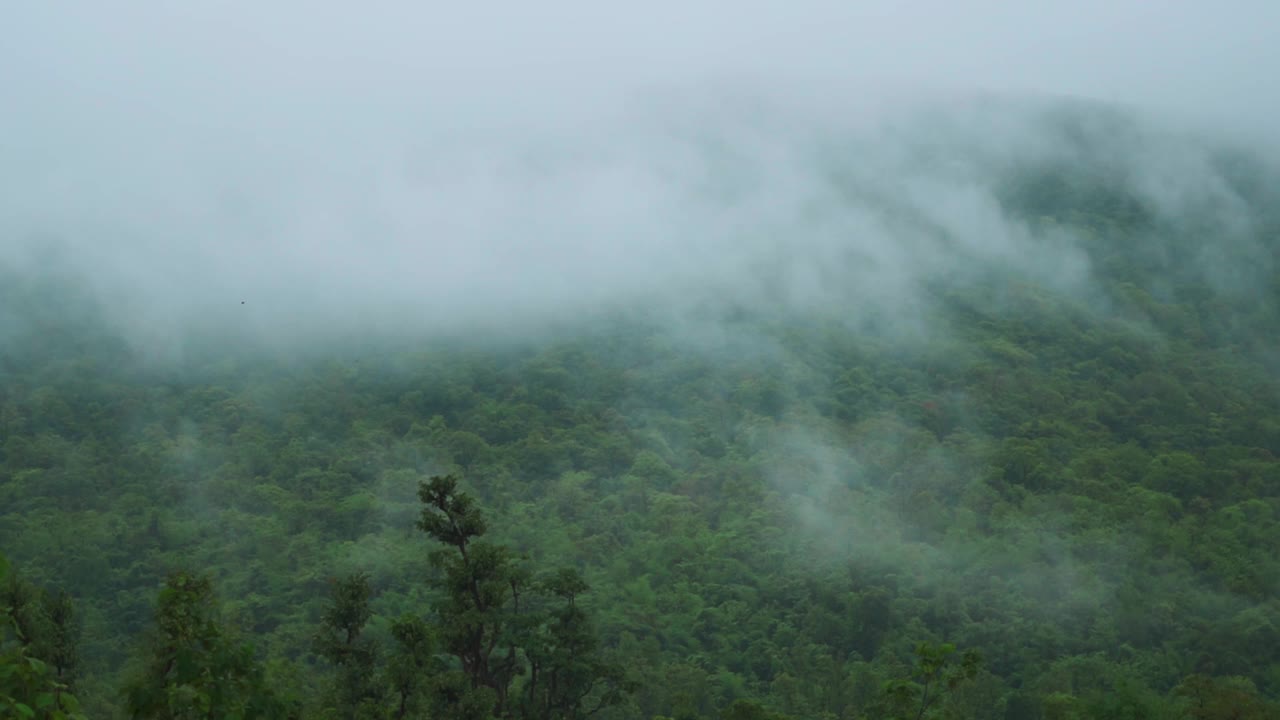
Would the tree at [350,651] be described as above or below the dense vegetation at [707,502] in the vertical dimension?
below

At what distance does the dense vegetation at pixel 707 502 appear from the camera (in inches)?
1315

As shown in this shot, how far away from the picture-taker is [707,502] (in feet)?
211

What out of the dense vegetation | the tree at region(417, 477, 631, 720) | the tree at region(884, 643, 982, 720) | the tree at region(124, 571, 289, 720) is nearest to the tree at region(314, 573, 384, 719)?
the dense vegetation

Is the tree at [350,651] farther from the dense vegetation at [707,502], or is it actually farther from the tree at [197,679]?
the tree at [197,679]

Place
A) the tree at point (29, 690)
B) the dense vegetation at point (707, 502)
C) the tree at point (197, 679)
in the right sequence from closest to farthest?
the tree at point (29, 690), the tree at point (197, 679), the dense vegetation at point (707, 502)

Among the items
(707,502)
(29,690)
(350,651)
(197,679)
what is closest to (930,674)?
(197,679)

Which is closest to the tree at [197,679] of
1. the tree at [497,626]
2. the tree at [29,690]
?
the tree at [29,690]

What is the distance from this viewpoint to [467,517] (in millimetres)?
14258

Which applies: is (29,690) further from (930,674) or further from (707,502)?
(707,502)

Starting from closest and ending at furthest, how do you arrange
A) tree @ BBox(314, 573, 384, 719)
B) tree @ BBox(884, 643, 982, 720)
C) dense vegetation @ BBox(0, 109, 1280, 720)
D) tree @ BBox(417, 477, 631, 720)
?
tree @ BBox(884, 643, 982, 720), tree @ BBox(314, 573, 384, 719), tree @ BBox(417, 477, 631, 720), dense vegetation @ BBox(0, 109, 1280, 720)

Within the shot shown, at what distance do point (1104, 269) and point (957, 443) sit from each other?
147 ft

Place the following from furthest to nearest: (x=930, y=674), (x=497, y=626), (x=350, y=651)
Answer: (x=497, y=626), (x=350, y=651), (x=930, y=674)

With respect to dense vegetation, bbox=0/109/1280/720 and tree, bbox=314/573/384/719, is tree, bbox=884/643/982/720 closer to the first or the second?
dense vegetation, bbox=0/109/1280/720

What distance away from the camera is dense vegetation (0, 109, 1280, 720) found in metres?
33.4
